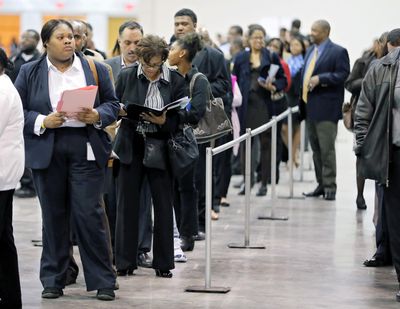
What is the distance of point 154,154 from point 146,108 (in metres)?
0.40

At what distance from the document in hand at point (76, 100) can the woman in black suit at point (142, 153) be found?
0.90 metres

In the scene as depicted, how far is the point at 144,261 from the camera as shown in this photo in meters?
8.09

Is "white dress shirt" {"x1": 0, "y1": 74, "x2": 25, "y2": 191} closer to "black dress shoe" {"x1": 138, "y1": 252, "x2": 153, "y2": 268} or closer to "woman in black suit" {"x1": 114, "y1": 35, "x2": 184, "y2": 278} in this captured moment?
"woman in black suit" {"x1": 114, "y1": 35, "x2": 184, "y2": 278}

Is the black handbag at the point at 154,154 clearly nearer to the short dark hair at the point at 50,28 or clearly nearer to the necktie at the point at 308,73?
the short dark hair at the point at 50,28

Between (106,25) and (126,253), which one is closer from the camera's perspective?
(126,253)

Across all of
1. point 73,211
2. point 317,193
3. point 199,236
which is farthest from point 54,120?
point 317,193

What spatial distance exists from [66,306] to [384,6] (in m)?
16.3

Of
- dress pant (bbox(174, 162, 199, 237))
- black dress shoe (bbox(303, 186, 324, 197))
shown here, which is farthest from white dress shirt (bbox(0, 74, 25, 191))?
black dress shoe (bbox(303, 186, 324, 197))

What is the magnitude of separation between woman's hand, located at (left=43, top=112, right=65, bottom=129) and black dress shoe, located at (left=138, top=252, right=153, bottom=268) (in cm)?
187

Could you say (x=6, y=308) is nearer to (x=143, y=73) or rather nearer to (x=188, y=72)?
(x=143, y=73)

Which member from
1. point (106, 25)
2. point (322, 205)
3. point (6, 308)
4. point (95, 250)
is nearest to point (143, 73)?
point (95, 250)

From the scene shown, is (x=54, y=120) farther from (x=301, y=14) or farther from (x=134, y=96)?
(x=301, y=14)

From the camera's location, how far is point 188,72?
835 cm

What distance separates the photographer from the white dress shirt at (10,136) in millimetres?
6082
